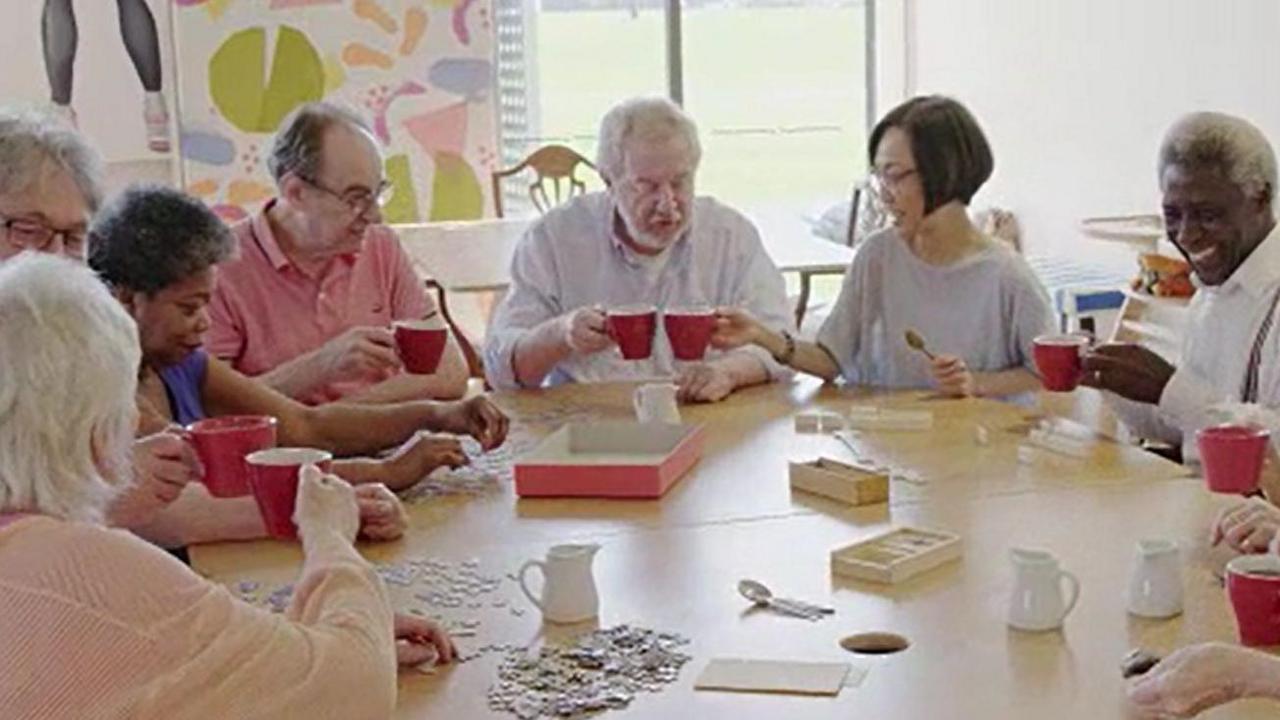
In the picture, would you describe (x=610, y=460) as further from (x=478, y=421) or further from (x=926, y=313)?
(x=926, y=313)

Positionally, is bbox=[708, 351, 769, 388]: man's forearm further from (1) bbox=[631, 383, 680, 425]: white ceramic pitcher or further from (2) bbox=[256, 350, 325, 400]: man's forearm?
(2) bbox=[256, 350, 325, 400]: man's forearm

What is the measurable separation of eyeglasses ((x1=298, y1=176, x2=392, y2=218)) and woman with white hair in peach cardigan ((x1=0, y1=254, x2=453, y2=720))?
1639 millimetres

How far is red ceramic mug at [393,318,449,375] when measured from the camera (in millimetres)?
2998

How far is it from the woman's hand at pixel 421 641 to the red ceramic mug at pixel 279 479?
1.09ft

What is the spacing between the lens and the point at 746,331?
3.21 m

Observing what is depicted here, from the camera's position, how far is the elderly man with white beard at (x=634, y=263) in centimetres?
339

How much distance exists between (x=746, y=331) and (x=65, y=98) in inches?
173

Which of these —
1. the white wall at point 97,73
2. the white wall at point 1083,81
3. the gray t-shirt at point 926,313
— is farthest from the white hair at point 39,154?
the white wall at point 97,73

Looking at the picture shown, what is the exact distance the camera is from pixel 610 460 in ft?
8.87

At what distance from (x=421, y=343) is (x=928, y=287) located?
1058 millimetres

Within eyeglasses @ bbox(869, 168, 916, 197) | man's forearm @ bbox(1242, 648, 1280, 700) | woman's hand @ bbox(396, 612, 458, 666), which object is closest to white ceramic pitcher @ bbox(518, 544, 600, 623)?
woman's hand @ bbox(396, 612, 458, 666)

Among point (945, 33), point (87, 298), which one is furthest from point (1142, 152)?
point (87, 298)

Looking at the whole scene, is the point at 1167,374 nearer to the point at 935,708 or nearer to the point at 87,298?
the point at 935,708

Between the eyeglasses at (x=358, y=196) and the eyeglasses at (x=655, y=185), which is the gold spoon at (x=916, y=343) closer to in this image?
the eyeglasses at (x=655, y=185)
